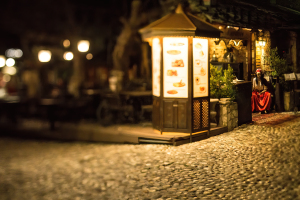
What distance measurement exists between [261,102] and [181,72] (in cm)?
643

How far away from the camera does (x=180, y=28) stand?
894 cm

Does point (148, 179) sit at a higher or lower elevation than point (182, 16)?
lower

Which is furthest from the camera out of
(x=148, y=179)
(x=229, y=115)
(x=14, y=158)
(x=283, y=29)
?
(x=283, y=29)

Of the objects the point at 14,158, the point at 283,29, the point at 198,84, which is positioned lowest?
the point at 14,158

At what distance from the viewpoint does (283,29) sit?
17172 mm

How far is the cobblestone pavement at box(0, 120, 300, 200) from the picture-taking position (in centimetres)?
557

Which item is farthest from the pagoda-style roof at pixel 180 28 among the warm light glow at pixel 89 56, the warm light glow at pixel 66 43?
the warm light glow at pixel 89 56

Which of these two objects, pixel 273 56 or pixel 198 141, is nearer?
pixel 198 141

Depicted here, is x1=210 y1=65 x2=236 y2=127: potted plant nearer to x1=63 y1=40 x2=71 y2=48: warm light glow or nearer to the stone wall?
the stone wall

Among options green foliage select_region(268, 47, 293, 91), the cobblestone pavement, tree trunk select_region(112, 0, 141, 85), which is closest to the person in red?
green foliage select_region(268, 47, 293, 91)

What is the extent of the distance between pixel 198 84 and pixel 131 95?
4.30 metres

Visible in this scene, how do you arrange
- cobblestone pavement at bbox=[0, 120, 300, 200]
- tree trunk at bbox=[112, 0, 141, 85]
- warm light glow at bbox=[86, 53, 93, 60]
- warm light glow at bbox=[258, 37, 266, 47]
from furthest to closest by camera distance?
warm light glow at bbox=[86, 53, 93, 60] < tree trunk at bbox=[112, 0, 141, 85] < warm light glow at bbox=[258, 37, 266, 47] < cobblestone pavement at bbox=[0, 120, 300, 200]

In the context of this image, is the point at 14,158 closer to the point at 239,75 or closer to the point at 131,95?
the point at 131,95

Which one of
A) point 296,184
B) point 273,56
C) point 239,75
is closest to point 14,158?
point 296,184
